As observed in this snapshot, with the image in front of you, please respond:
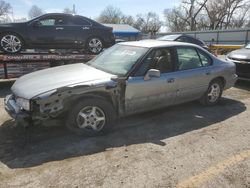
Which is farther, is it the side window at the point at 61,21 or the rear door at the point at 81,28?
the rear door at the point at 81,28

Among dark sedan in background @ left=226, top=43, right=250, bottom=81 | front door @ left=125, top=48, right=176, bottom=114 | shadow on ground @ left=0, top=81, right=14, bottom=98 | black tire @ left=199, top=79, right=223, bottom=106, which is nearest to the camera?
front door @ left=125, top=48, right=176, bottom=114

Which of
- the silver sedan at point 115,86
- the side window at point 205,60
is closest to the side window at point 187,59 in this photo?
the silver sedan at point 115,86

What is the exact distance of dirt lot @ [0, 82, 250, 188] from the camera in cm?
339

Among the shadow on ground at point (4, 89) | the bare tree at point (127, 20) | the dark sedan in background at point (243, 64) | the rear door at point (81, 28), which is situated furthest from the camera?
the bare tree at point (127, 20)

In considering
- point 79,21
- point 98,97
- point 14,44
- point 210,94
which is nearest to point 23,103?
point 98,97

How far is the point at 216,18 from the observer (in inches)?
2327

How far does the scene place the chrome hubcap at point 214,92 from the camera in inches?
255

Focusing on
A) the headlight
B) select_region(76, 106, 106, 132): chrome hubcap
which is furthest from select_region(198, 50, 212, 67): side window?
the headlight

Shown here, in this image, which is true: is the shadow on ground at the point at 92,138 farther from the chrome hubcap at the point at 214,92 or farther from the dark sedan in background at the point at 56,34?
the dark sedan in background at the point at 56,34

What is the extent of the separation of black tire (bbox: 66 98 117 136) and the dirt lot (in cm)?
13

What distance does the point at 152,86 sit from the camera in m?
5.11

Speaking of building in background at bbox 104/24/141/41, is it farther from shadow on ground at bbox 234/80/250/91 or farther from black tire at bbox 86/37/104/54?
shadow on ground at bbox 234/80/250/91

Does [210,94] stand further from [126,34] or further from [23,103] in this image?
[126,34]

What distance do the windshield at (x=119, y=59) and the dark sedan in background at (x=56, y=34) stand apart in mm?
3378
